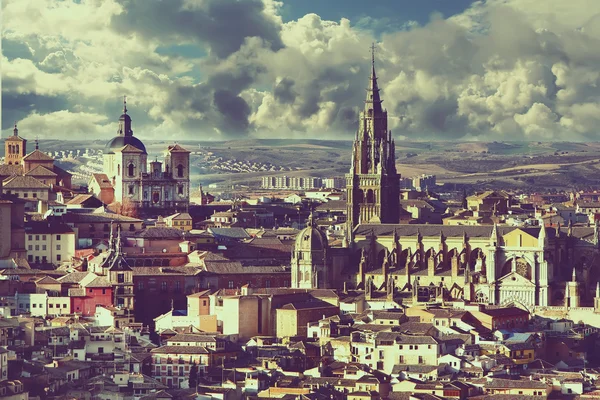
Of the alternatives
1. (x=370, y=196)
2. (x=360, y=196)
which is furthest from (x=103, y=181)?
(x=370, y=196)

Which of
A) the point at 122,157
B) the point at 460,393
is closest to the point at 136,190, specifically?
the point at 122,157

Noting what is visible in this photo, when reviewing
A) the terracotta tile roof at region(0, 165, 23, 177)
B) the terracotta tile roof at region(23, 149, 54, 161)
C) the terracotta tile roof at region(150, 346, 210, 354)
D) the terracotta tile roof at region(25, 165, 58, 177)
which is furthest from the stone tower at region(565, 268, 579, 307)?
the terracotta tile roof at region(23, 149, 54, 161)

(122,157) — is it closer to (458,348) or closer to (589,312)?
(589,312)

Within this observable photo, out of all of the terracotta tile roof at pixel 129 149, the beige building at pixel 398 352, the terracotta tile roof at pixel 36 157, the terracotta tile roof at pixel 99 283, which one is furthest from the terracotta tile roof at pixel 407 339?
the terracotta tile roof at pixel 36 157

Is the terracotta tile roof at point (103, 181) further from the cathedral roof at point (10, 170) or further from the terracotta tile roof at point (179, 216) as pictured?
the terracotta tile roof at point (179, 216)

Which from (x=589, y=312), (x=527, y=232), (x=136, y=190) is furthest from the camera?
(x=136, y=190)

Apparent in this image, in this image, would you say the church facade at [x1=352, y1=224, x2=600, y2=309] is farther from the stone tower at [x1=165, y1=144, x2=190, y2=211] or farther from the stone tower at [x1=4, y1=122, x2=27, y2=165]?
the stone tower at [x1=4, y1=122, x2=27, y2=165]
